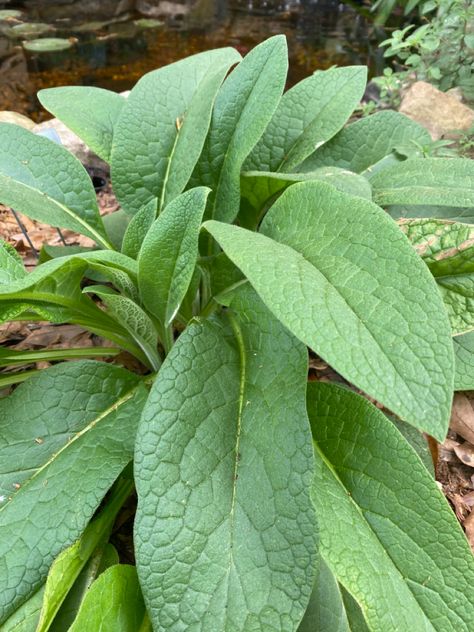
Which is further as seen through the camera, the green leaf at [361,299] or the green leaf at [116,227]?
the green leaf at [116,227]

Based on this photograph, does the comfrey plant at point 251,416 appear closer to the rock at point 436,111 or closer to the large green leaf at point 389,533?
the large green leaf at point 389,533

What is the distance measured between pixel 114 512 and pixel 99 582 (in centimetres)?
22

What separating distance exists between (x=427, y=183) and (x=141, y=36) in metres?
5.60

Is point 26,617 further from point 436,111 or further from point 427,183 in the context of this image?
point 436,111

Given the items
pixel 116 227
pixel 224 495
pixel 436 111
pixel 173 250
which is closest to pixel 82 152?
pixel 116 227

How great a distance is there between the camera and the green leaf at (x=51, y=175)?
121 cm

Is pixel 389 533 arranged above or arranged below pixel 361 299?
below

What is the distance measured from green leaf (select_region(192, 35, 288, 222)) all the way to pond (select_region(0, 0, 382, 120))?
2.96m

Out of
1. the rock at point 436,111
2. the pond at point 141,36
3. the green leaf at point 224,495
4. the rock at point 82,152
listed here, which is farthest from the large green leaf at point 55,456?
the pond at point 141,36

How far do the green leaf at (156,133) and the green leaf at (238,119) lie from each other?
0.05 m

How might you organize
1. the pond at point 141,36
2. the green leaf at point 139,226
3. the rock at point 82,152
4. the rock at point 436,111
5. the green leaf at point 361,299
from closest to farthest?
the green leaf at point 361,299 < the green leaf at point 139,226 < the rock at point 436,111 < the rock at point 82,152 < the pond at point 141,36

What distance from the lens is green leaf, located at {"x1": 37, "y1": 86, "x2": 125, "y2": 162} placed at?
130 cm

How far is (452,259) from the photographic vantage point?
38.5 inches

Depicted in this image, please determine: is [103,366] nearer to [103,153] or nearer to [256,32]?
[103,153]
